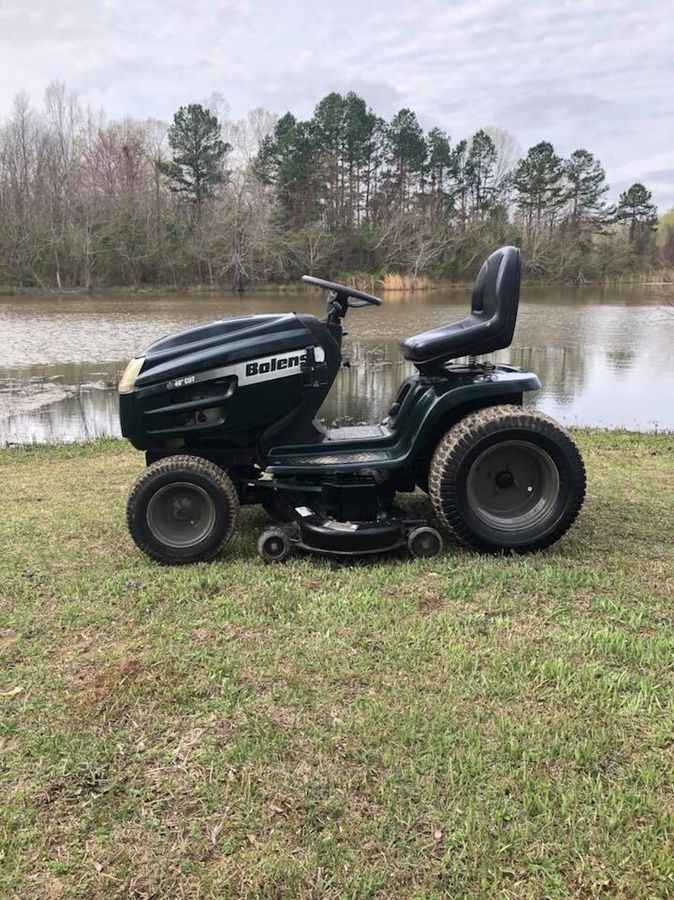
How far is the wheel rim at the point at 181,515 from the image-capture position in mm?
3576

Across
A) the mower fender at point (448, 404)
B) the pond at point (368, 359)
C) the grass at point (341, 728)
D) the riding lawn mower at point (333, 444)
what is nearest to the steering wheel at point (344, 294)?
the riding lawn mower at point (333, 444)

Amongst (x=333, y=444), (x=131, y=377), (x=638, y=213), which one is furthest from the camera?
(x=638, y=213)

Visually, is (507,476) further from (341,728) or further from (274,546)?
(341,728)

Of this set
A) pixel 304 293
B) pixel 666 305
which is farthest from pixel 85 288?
pixel 666 305

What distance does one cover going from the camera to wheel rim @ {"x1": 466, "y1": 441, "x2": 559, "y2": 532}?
3545mm

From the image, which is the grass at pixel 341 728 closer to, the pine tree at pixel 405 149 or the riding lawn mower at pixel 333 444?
the riding lawn mower at pixel 333 444

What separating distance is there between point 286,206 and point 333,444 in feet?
160

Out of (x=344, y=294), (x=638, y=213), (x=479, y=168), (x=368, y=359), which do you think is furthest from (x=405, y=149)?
(x=344, y=294)

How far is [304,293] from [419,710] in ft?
121

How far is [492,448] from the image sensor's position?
3475 mm

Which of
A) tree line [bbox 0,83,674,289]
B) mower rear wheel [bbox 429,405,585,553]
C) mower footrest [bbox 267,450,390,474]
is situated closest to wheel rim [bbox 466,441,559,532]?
mower rear wheel [bbox 429,405,585,553]

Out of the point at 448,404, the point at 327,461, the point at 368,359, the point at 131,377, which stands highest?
the point at 131,377

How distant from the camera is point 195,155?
5038 centimetres

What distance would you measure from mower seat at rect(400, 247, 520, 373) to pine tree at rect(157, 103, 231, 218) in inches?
1946
